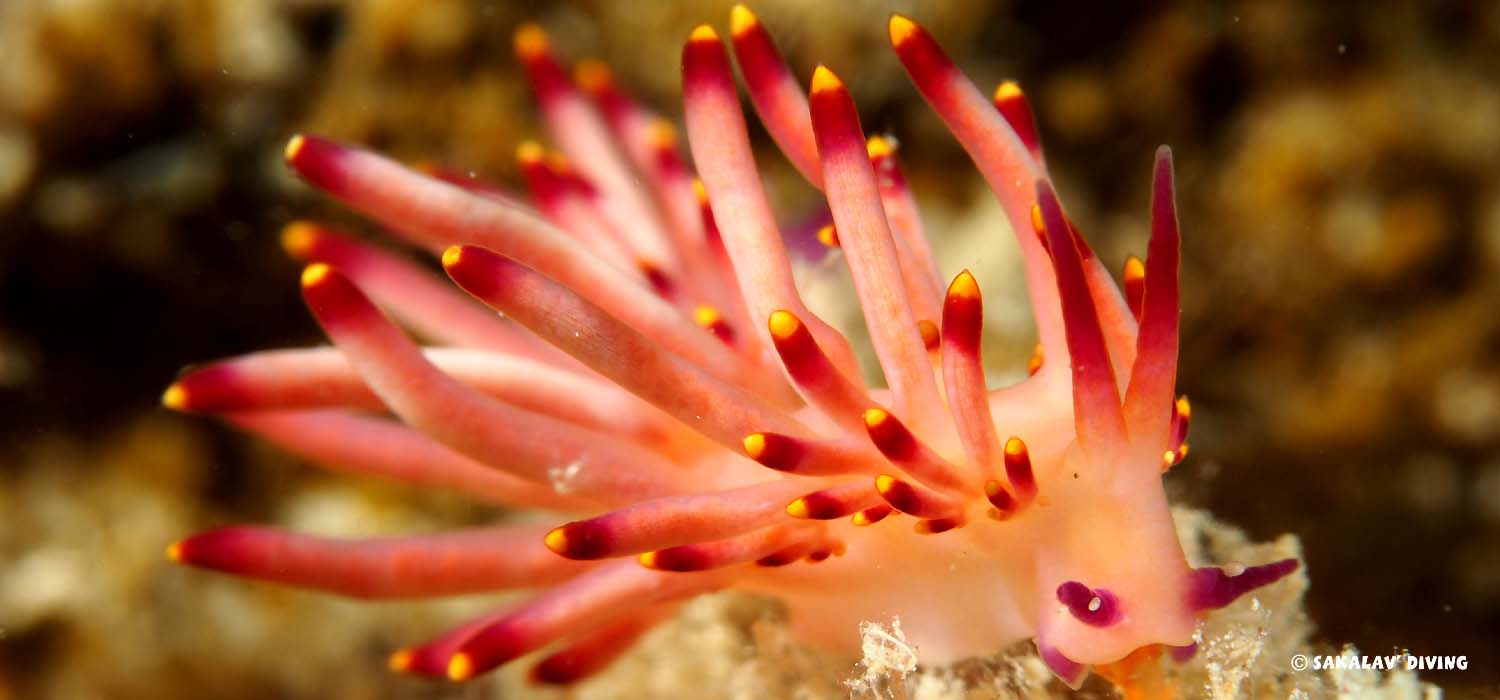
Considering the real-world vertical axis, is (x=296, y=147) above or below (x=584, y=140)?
below

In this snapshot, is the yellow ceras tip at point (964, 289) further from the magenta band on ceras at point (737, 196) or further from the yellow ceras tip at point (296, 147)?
the yellow ceras tip at point (296, 147)

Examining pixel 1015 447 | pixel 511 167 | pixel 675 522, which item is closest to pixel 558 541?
pixel 675 522

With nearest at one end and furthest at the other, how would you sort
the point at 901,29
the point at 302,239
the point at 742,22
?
the point at 901,29
the point at 742,22
the point at 302,239

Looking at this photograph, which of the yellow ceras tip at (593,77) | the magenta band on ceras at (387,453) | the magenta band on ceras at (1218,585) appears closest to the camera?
the magenta band on ceras at (1218,585)

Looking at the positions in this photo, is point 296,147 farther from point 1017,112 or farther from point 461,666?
point 1017,112

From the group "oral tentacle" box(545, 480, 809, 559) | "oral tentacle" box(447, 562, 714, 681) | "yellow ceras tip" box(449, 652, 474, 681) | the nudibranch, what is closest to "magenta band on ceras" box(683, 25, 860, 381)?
the nudibranch

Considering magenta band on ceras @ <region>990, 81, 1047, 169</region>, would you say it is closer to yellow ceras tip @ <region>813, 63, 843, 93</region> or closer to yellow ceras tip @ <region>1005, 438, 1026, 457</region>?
yellow ceras tip @ <region>813, 63, 843, 93</region>

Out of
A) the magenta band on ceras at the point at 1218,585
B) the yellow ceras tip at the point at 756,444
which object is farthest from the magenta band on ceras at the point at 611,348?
the magenta band on ceras at the point at 1218,585
